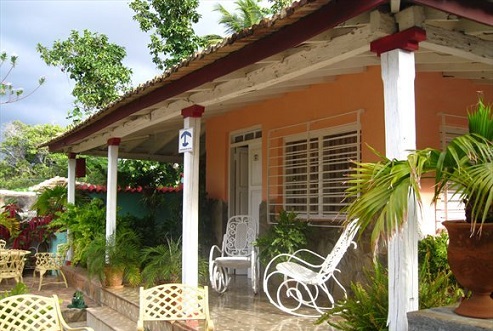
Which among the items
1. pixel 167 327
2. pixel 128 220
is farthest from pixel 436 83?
pixel 128 220

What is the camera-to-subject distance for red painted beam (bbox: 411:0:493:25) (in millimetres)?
3162

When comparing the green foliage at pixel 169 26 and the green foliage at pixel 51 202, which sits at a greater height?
the green foliage at pixel 169 26

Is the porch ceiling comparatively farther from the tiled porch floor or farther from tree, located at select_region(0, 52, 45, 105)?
tree, located at select_region(0, 52, 45, 105)

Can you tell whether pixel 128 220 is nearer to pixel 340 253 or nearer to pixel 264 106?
pixel 264 106

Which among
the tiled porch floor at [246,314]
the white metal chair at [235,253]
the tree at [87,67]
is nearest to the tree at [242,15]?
the tree at [87,67]

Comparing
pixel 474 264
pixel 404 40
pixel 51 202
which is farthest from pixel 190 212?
pixel 51 202

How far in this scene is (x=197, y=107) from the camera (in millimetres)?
5992

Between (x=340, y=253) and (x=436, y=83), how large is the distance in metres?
2.30

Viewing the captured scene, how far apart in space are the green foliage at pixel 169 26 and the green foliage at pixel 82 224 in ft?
28.2

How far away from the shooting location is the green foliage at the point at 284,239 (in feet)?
21.8

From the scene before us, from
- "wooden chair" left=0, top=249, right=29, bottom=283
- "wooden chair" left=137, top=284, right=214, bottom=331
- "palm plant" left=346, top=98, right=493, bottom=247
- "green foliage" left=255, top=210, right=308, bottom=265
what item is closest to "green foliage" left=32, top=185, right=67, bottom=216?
"wooden chair" left=0, top=249, right=29, bottom=283

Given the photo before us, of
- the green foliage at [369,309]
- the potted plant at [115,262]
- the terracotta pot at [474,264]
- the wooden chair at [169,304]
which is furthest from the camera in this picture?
the potted plant at [115,262]

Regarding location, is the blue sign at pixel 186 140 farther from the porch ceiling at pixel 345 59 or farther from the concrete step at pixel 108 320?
the concrete step at pixel 108 320

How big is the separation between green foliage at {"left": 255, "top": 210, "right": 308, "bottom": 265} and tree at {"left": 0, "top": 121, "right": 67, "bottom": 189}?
23064 mm
